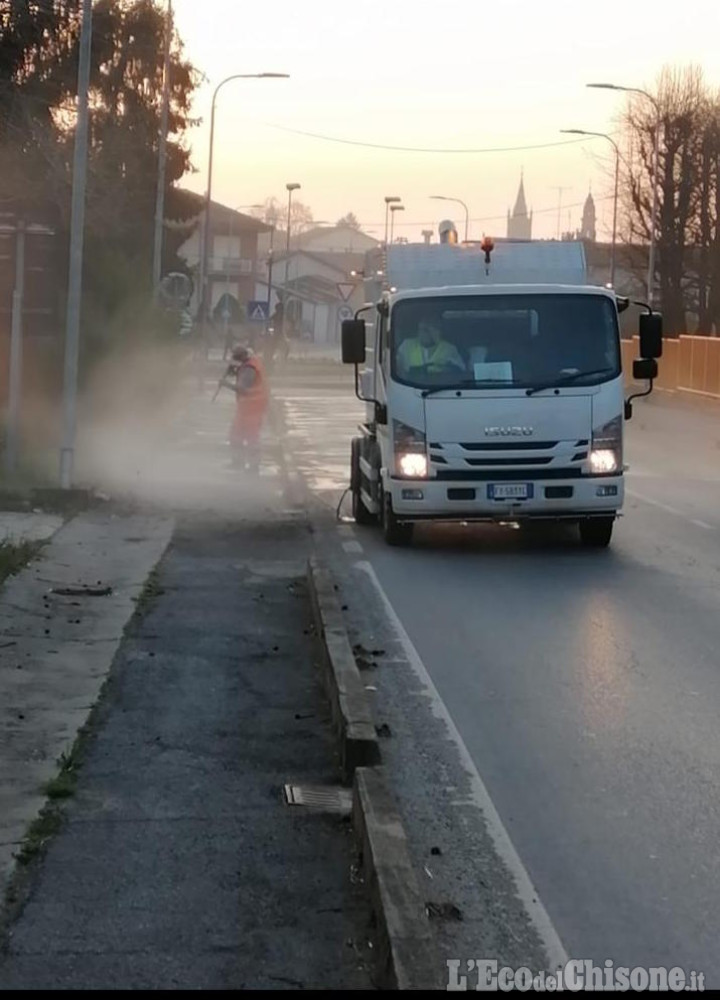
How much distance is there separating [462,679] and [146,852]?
→ 383 centimetres

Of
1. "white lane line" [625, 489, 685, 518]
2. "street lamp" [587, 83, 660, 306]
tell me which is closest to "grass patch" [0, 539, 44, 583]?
"white lane line" [625, 489, 685, 518]

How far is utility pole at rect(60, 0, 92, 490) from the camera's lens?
19.1 meters

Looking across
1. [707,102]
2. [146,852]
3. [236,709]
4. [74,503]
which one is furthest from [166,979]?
[707,102]

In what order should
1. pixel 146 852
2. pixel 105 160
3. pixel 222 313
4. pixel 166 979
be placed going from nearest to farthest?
1. pixel 166 979
2. pixel 146 852
3. pixel 105 160
4. pixel 222 313

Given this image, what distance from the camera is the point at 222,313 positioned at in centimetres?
5209

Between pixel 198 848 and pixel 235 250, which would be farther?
pixel 235 250

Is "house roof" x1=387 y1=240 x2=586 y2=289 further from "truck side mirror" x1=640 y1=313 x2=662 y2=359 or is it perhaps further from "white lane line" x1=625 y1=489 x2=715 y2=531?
"white lane line" x1=625 y1=489 x2=715 y2=531

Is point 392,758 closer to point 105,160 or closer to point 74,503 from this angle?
point 74,503

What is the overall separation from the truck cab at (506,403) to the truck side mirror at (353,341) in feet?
1.64

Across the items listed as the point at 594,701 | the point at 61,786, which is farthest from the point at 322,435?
the point at 61,786

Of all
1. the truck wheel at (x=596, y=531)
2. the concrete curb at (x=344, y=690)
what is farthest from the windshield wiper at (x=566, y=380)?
the concrete curb at (x=344, y=690)

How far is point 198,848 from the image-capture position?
260 inches

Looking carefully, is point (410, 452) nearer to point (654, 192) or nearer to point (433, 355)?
point (433, 355)

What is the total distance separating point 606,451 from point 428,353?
1.80 meters
